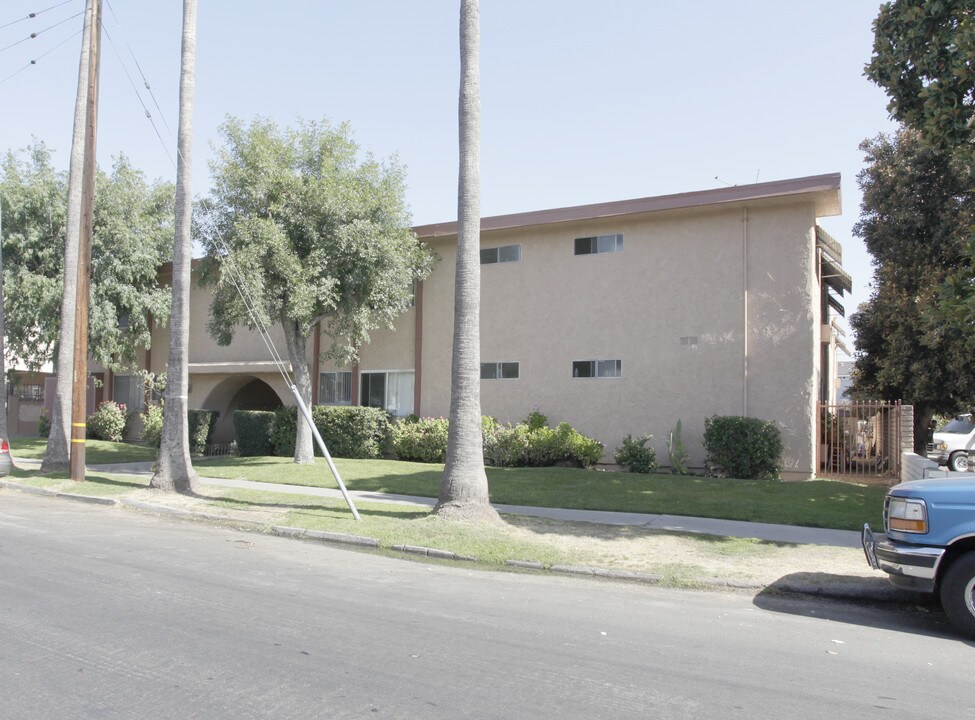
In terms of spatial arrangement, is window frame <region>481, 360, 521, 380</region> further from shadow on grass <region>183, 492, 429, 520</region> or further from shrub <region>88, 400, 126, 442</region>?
shrub <region>88, 400, 126, 442</region>

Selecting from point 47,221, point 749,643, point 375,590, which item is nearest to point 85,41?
point 47,221

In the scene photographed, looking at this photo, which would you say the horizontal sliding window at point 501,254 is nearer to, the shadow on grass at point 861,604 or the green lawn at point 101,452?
the green lawn at point 101,452

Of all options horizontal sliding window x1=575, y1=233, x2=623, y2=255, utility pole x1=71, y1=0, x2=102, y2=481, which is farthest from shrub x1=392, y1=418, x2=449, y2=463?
utility pole x1=71, y1=0, x2=102, y2=481

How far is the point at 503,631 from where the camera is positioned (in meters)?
6.33

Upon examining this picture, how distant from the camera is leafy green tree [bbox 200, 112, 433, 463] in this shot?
1762cm

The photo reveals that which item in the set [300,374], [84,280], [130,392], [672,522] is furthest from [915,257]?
[130,392]

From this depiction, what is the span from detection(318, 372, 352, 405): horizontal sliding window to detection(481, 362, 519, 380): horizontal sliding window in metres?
4.88

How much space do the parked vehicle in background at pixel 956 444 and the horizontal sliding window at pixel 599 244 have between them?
516 inches

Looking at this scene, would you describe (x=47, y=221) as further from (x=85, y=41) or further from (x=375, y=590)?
(x=375, y=590)

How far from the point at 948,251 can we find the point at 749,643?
16829 millimetres

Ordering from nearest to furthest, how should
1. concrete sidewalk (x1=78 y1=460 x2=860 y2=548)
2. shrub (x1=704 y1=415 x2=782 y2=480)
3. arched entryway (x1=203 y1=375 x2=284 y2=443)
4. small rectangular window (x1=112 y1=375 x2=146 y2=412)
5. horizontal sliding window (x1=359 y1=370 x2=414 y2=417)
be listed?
concrete sidewalk (x1=78 y1=460 x2=860 y2=548)
shrub (x1=704 y1=415 x2=782 y2=480)
horizontal sliding window (x1=359 y1=370 x2=414 y2=417)
arched entryway (x1=203 y1=375 x2=284 y2=443)
small rectangular window (x1=112 y1=375 x2=146 y2=412)

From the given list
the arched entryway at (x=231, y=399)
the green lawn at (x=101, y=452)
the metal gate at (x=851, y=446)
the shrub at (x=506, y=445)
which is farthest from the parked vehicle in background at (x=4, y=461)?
the metal gate at (x=851, y=446)

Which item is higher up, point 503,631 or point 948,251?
point 948,251

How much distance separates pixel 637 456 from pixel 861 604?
10.3 m
